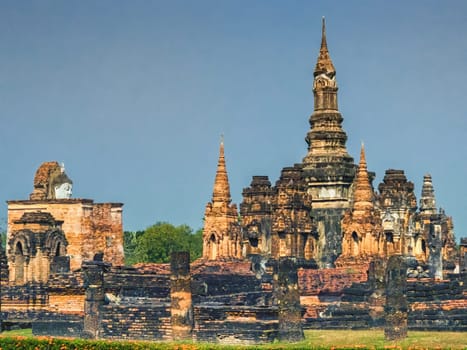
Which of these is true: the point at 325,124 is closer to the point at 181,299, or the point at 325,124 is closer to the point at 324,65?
the point at 324,65

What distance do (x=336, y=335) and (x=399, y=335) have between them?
71.3 inches

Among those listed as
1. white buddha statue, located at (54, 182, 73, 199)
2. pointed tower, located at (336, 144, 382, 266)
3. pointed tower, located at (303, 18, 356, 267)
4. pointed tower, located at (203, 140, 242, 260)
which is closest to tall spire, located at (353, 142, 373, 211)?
pointed tower, located at (336, 144, 382, 266)

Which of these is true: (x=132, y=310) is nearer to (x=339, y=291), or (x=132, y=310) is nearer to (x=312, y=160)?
(x=339, y=291)

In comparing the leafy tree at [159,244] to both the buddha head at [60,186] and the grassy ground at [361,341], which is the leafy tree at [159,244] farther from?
the grassy ground at [361,341]

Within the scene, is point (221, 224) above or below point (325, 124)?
below

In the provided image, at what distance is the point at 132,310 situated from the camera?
35.9m

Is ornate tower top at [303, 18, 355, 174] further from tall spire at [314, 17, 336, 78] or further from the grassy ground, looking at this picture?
the grassy ground

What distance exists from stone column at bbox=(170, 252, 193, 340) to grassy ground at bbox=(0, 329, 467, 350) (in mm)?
2570

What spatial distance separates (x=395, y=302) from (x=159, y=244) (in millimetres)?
50022

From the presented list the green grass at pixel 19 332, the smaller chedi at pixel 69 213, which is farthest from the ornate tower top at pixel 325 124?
the green grass at pixel 19 332

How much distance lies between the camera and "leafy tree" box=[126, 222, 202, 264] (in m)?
81.9

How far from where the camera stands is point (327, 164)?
55938mm

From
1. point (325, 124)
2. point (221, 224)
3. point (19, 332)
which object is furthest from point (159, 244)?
point (19, 332)

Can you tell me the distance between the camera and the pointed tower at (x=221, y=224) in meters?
54.0
